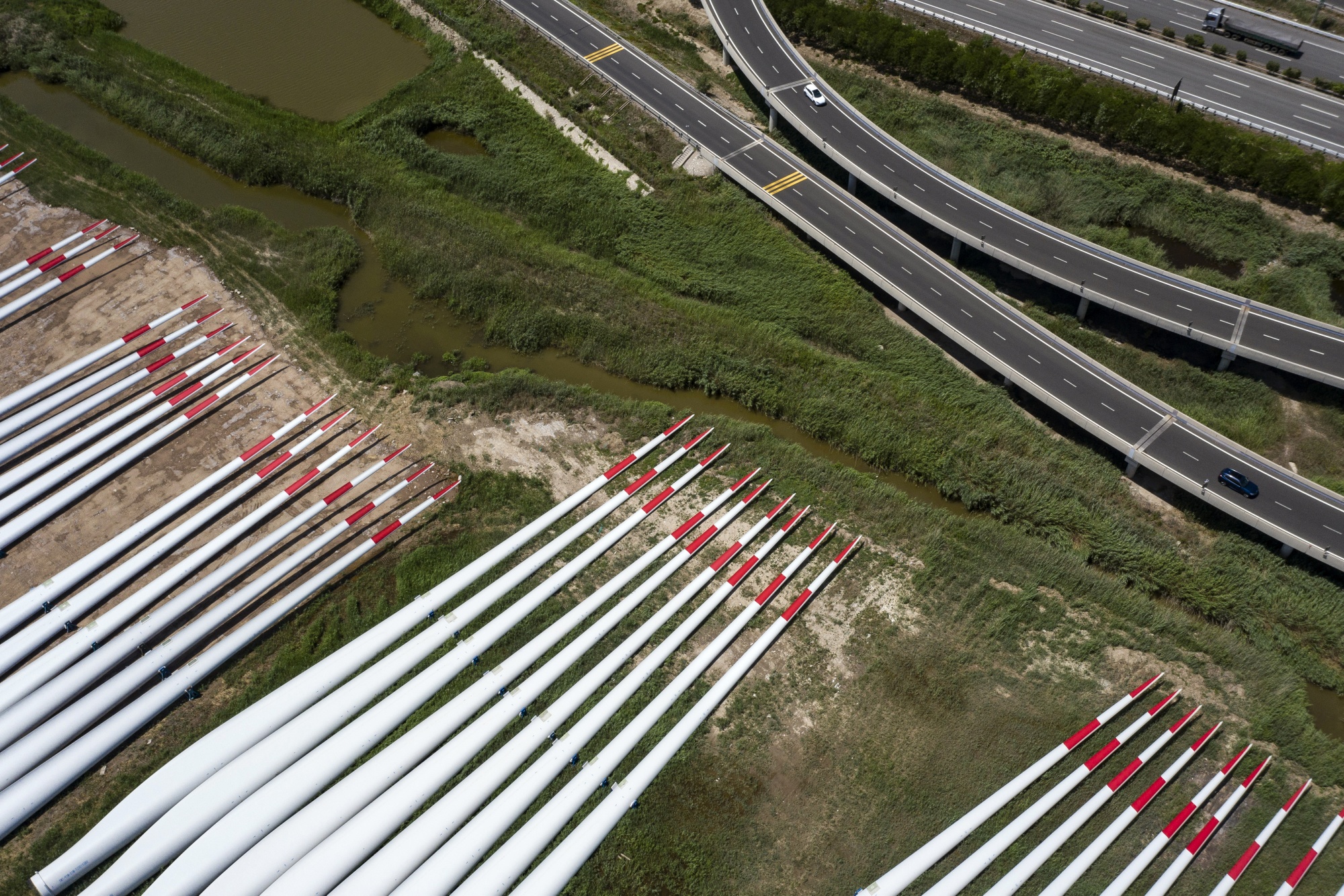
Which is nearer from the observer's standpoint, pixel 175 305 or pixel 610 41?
pixel 175 305

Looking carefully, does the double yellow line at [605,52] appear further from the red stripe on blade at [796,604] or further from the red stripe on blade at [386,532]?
the red stripe on blade at [796,604]

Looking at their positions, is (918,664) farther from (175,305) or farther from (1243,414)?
(175,305)

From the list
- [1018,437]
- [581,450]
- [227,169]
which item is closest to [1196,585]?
[1018,437]

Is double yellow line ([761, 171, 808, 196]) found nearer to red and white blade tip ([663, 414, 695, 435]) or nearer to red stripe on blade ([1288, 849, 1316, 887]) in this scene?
red and white blade tip ([663, 414, 695, 435])

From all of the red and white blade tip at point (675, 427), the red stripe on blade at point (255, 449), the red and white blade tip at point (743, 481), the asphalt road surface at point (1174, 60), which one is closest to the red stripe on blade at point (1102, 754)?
the red and white blade tip at point (743, 481)

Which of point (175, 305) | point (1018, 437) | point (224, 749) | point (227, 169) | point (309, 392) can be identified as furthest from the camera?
point (227, 169)

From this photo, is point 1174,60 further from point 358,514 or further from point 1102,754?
point 358,514

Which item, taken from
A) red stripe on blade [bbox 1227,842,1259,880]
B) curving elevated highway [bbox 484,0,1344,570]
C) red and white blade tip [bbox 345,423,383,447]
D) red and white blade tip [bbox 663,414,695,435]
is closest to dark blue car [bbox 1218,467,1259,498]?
curving elevated highway [bbox 484,0,1344,570]
